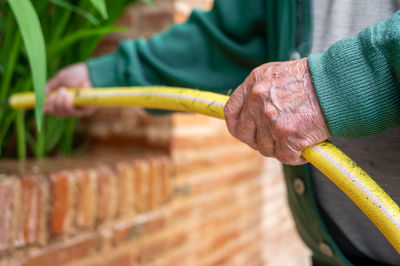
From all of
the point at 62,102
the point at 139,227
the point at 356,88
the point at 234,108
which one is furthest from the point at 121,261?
the point at 356,88

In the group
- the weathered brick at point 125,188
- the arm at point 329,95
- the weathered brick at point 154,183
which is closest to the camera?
the arm at point 329,95

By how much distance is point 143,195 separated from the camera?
45.1 inches

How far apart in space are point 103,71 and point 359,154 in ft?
2.03

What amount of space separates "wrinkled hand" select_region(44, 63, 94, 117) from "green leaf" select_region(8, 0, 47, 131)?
0.25 metres

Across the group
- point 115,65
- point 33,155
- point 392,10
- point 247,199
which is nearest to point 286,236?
point 247,199

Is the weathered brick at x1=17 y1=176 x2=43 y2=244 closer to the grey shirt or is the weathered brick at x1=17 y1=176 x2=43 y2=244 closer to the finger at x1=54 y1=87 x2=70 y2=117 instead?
the finger at x1=54 y1=87 x2=70 y2=117

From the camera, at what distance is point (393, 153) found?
1.86ft

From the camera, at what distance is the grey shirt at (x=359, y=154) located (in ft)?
1.87

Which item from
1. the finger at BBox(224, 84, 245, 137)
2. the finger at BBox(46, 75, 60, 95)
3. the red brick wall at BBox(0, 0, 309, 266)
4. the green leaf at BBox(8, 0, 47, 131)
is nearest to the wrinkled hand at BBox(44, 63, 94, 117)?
the finger at BBox(46, 75, 60, 95)

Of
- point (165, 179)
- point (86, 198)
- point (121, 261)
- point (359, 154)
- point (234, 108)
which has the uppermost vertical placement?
point (234, 108)

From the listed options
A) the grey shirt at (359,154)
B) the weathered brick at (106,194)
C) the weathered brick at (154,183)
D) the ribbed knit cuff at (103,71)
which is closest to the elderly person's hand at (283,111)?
the grey shirt at (359,154)

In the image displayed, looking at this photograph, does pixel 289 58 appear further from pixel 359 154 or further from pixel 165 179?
pixel 165 179

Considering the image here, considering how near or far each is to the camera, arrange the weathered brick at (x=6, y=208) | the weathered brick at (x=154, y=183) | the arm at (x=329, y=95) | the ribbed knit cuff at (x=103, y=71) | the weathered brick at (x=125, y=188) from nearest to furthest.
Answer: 1. the arm at (x=329, y=95)
2. the weathered brick at (x=6, y=208)
3. the ribbed knit cuff at (x=103, y=71)
4. the weathered brick at (x=125, y=188)
5. the weathered brick at (x=154, y=183)

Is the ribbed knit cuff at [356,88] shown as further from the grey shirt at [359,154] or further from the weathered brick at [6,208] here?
the weathered brick at [6,208]
